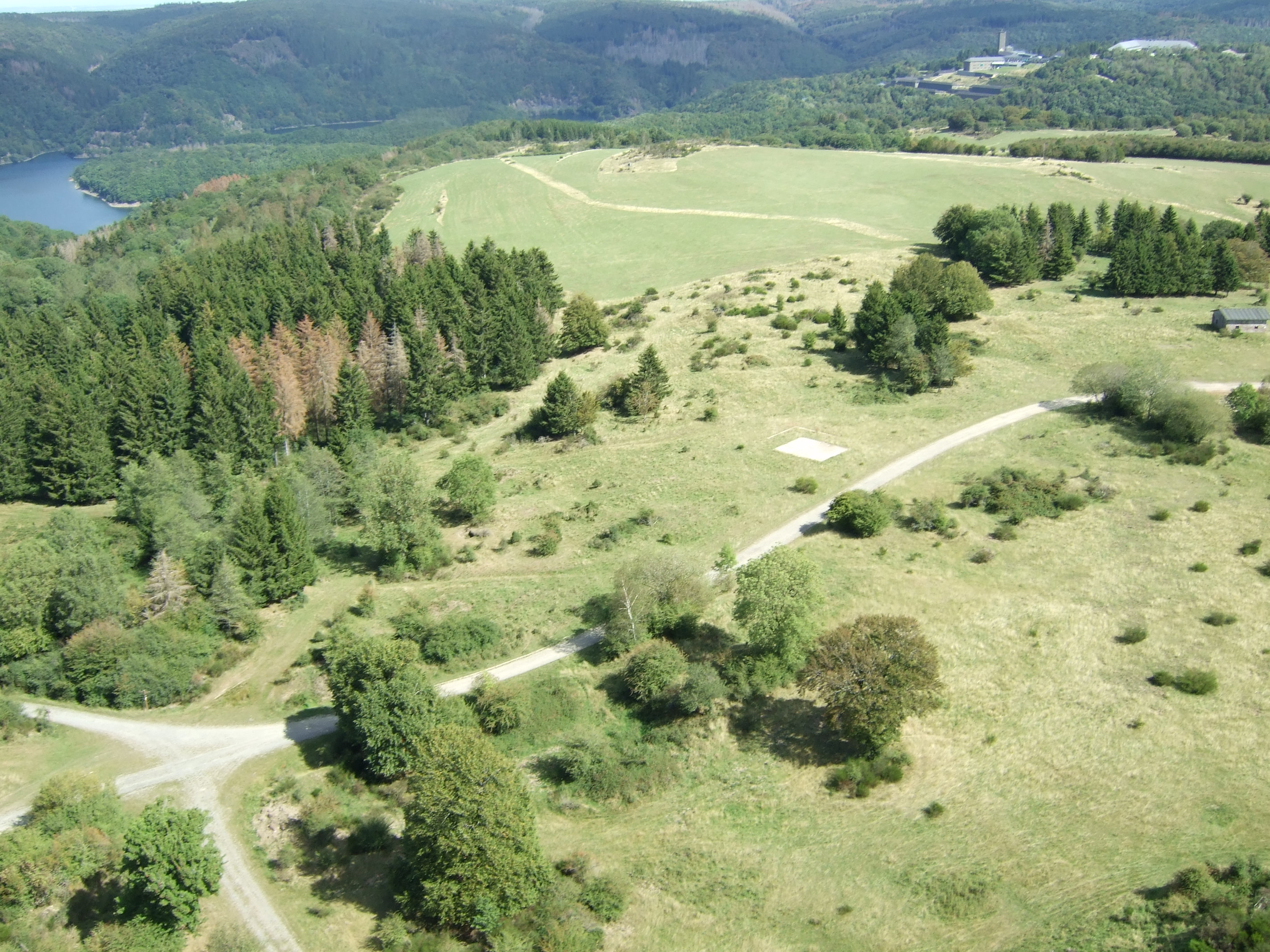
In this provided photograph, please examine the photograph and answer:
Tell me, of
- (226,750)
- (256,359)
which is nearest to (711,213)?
(256,359)

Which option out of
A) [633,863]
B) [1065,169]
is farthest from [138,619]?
[1065,169]

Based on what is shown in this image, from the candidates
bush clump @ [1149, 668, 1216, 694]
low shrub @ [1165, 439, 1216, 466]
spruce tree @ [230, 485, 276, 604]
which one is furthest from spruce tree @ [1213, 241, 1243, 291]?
spruce tree @ [230, 485, 276, 604]

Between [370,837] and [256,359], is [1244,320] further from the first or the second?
[256,359]

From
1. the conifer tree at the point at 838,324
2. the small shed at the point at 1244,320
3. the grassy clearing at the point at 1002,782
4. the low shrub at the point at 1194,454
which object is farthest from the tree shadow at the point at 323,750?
the small shed at the point at 1244,320

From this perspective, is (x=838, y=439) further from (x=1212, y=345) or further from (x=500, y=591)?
(x=1212, y=345)

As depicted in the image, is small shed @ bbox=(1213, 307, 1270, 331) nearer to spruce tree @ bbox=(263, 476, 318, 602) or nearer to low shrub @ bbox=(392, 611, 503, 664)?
low shrub @ bbox=(392, 611, 503, 664)

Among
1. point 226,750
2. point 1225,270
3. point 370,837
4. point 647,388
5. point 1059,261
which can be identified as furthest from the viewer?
point 1059,261

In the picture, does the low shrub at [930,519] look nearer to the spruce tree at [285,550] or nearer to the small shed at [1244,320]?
the spruce tree at [285,550]

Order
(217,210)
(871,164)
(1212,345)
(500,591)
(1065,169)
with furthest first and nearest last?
(217,210), (871,164), (1065,169), (1212,345), (500,591)
